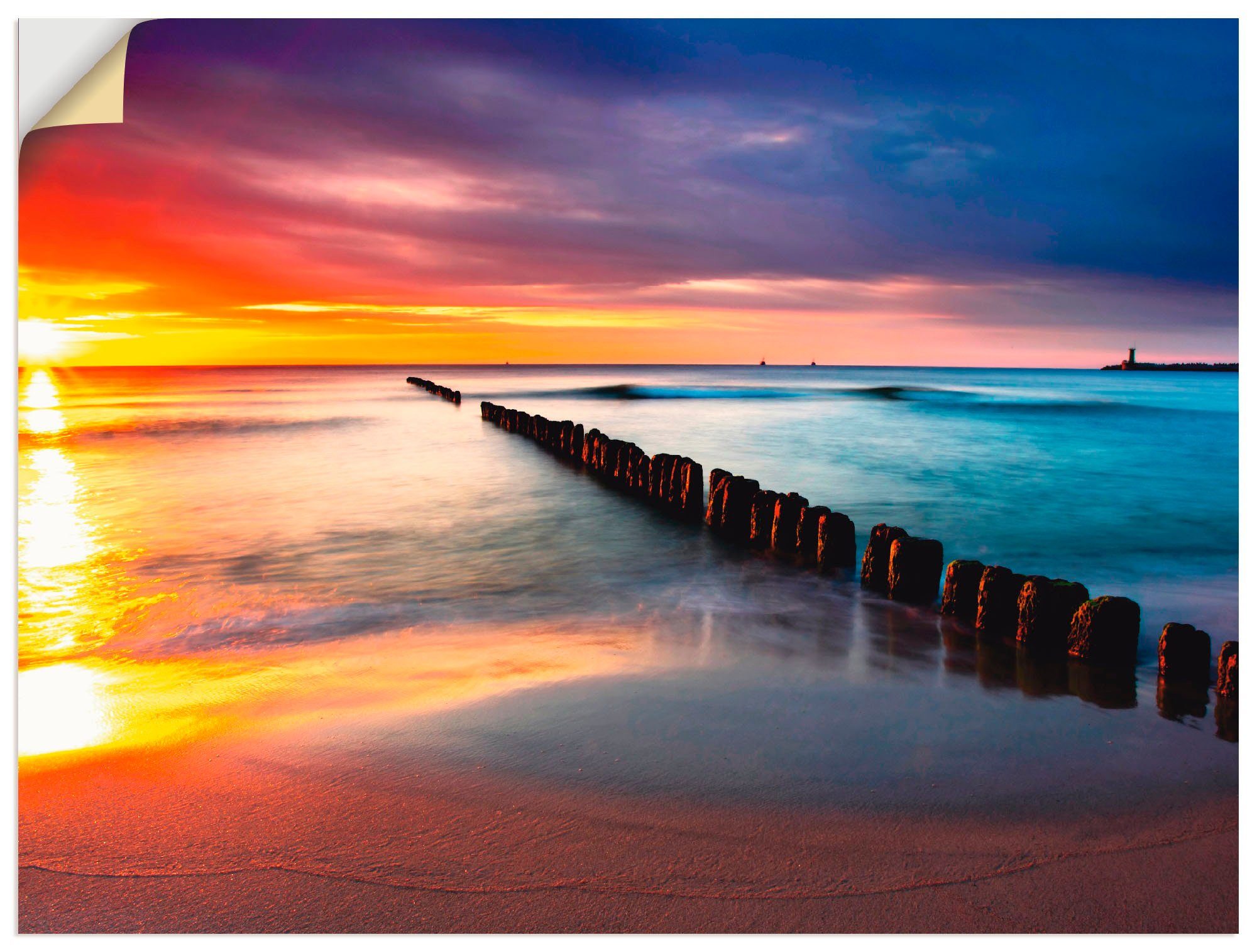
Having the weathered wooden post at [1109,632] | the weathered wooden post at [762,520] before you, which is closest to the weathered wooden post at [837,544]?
the weathered wooden post at [762,520]

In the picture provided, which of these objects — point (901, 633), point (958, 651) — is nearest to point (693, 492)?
point (901, 633)

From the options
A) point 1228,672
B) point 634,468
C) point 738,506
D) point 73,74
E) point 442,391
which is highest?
point 442,391

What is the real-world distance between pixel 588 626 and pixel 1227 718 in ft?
9.74

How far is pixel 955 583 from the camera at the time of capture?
461 centimetres

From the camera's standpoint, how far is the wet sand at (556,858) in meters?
1.88

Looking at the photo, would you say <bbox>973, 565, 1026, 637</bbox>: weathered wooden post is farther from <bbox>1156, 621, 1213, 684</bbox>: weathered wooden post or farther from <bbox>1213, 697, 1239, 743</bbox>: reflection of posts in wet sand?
<bbox>1213, 697, 1239, 743</bbox>: reflection of posts in wet sand

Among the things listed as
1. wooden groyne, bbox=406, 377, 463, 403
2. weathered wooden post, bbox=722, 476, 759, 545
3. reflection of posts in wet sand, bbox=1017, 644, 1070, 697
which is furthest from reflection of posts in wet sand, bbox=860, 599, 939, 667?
wooden groyne, bbox=406, 377, 463, 403

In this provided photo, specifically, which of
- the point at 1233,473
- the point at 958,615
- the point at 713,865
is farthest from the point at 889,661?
the point at 1233,473

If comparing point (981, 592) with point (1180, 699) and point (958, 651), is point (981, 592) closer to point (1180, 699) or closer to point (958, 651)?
point (958, 651)

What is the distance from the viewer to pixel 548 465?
11992 millimetres

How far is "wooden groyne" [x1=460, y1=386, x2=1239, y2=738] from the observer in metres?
3.55

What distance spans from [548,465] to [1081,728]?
942 centimetres

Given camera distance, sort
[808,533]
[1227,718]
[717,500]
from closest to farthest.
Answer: [1227,718] < [808,533] < [717,500]
